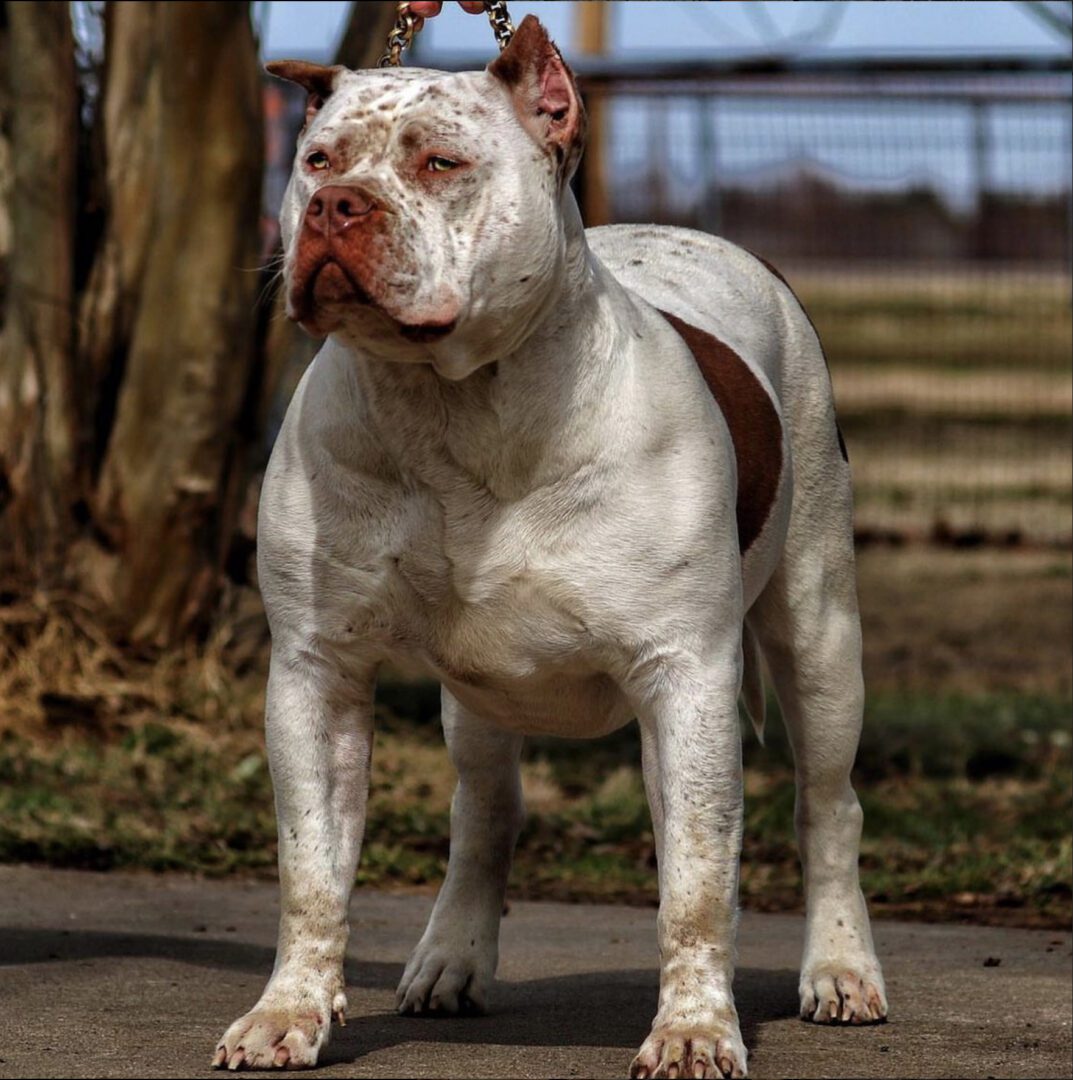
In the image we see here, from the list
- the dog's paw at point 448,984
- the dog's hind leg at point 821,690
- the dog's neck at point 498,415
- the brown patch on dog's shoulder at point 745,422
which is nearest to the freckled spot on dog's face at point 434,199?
the dog's neck at point 498,415

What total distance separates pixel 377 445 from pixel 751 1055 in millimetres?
1407

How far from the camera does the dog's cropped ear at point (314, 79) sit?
13.5ft

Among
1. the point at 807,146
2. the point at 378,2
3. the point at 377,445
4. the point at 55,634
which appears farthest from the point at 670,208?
the point at 377,445

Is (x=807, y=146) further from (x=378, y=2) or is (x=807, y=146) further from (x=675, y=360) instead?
(x=675, y=360)

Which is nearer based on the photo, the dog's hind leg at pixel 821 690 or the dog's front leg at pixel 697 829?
the dog's front leg at pixel 697 829

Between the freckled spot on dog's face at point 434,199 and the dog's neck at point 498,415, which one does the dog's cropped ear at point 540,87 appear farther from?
the dog's neck at point 498,415

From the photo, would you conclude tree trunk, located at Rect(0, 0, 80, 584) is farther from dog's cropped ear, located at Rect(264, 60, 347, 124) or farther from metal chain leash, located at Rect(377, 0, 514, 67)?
dog's cropped ear, located at Rect(264, 60, 347, 124)

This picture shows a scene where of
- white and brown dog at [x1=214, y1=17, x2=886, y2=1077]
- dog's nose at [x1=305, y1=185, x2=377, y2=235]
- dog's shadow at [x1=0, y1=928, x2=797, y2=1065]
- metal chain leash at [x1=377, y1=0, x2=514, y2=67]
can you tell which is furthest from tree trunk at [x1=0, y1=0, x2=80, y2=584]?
dog's nose at [x1=305, y1=185, x2=377, y2=235]

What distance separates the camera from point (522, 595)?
4.11m

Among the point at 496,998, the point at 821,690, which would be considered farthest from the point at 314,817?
the point at 821,690

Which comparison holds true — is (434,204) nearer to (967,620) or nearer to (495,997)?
(495,997)

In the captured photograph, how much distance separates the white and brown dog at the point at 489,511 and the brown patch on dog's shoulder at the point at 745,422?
0.20 metres

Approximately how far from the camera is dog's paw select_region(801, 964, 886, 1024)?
4820mm

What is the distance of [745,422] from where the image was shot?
4695mm
